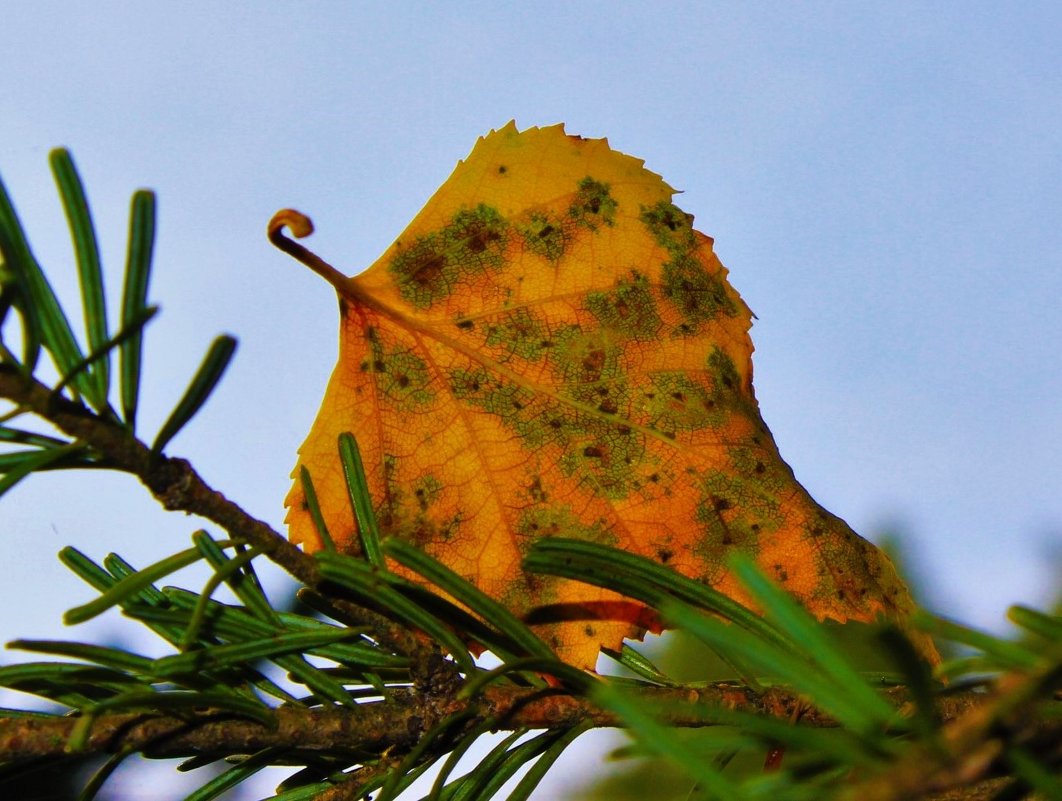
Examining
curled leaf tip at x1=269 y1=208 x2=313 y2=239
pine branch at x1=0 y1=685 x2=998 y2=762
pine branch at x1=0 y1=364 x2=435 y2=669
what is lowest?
pine branch at x1=0 y1=685 x2=998 y2=762

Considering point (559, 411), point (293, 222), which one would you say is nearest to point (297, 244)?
point (293, 222)

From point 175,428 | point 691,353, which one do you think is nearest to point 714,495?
point 691,353

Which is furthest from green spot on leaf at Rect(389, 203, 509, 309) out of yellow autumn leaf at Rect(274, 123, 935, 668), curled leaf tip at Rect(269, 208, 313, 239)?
curled leaf tip at Rect(269, 208, 313, 239)

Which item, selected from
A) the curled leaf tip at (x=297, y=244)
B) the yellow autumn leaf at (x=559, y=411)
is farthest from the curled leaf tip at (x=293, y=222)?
the yellow autumn leaf at (x=559, y=411)

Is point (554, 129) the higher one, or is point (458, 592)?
point (554, 129)

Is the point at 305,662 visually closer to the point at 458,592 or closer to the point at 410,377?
the point at 458,592

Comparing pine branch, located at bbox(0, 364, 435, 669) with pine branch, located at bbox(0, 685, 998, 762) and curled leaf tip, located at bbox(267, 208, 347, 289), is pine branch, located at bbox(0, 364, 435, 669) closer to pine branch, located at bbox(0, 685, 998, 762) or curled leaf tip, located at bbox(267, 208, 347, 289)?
pine branch, located at bbox(0, 685, 998, 762)

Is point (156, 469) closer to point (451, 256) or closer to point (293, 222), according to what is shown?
point (293, 222)
